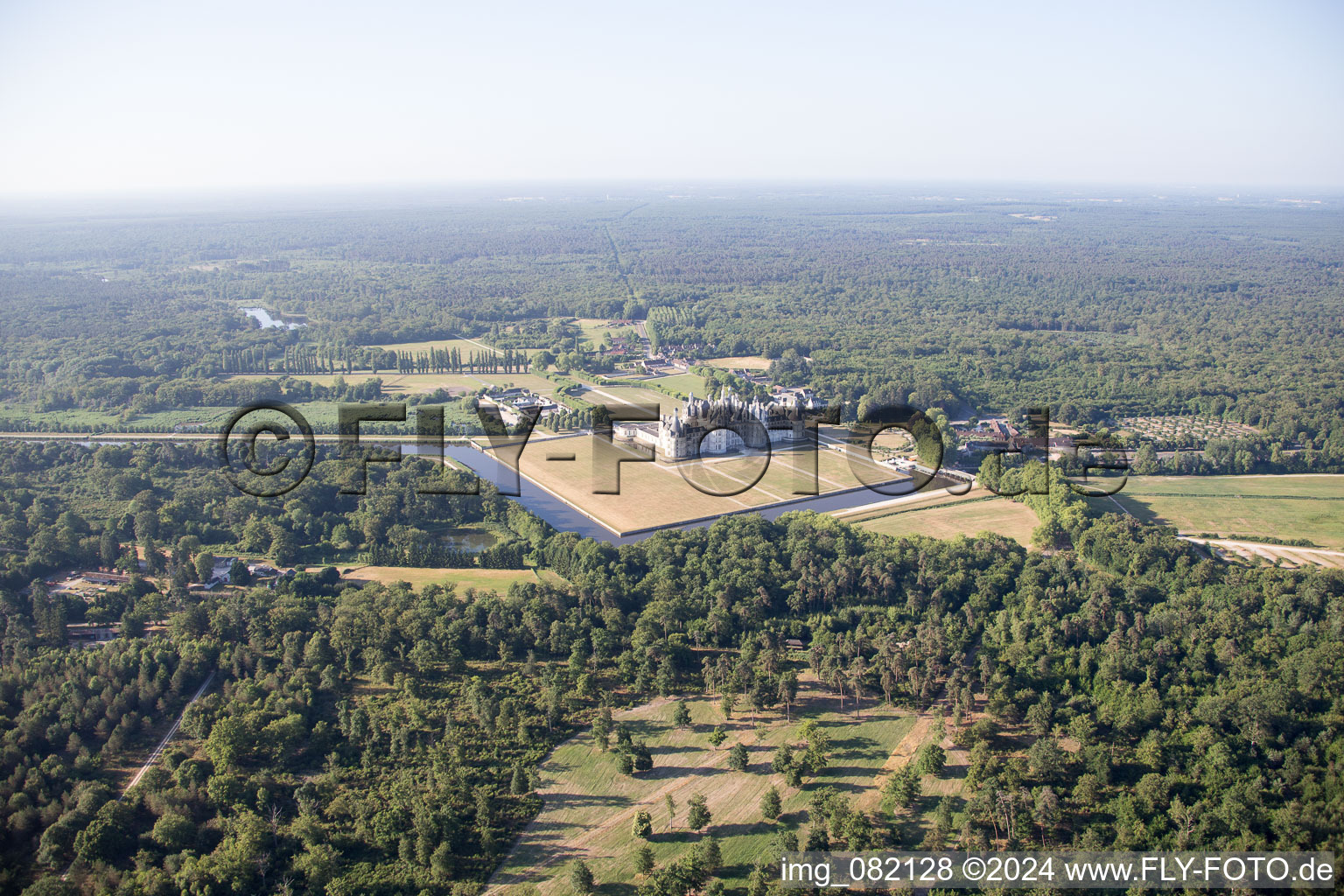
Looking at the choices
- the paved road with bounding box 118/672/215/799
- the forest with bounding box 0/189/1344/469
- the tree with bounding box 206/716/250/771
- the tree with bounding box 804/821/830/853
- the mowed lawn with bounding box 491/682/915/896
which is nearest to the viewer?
the tree with bounding box 804/821/830/853

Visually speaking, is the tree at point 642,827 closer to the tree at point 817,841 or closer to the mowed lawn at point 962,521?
the tree at point 817,841

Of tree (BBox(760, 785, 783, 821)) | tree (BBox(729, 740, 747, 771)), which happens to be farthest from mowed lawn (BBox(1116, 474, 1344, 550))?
tree (BBox(760, 785, 783, 821))

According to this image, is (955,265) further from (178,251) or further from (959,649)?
(178,251)

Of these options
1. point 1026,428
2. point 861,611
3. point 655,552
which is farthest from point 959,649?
point 1026,428

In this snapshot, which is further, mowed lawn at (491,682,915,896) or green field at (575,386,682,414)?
green field at (575,386,682,414)

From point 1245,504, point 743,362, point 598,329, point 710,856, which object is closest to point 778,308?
point 598,329

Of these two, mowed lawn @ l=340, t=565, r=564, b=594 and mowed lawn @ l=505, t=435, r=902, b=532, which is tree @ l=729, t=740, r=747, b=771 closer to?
mowed lawn @ l=340, t=565, r=564, b=594

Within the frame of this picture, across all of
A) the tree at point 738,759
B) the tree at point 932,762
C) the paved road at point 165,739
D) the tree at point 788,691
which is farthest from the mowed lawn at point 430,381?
the tree at point 932,762
